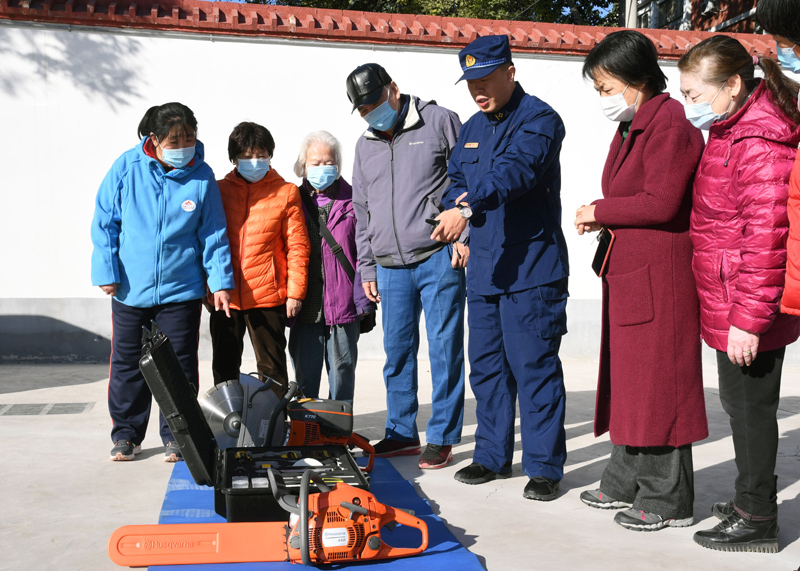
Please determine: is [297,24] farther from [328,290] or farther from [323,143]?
[328,290]

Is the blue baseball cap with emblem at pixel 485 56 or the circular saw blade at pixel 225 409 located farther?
the circular saw blade at pixel 225 409

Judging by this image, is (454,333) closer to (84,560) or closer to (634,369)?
(634,369)

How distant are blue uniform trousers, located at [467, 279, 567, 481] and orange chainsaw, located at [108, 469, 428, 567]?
1027 millimetres

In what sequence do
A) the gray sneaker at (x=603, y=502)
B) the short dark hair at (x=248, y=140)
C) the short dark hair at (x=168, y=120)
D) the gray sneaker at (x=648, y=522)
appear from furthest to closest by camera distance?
the short dark hair at (x=248, y=140) → the short dark hair at (x=168, y=120) → the gray sneaker at (x=603, y=502) → the gray sneaker at (x=648, y=522)

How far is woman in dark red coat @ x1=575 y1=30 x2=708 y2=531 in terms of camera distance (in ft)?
9.48

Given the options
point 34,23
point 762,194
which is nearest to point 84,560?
point 762,194

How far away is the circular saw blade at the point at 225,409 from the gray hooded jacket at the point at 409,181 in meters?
1.07

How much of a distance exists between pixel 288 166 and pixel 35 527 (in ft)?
18.1

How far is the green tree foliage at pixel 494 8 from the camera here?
1688 centimetres

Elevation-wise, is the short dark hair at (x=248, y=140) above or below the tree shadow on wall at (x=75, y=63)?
below

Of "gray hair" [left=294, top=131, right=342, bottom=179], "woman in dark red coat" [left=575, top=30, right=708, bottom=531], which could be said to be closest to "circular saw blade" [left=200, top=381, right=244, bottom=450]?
"gray hair" [left=294, top=131, right=342, bottom=179]

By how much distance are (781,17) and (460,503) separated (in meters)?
2.21

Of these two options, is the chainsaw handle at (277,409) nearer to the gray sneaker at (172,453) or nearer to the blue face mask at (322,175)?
the gray sneaker at (172,453)

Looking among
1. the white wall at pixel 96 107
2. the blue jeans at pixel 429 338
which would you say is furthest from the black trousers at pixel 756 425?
the white wall at pixel 96 107
